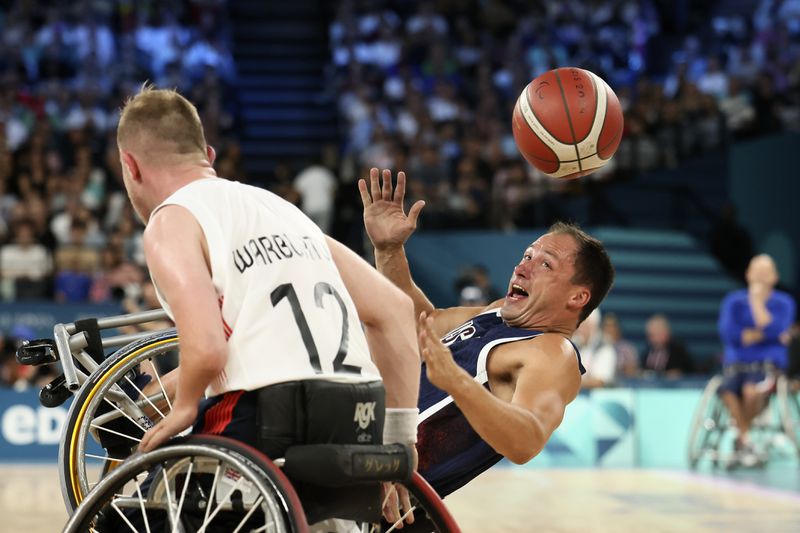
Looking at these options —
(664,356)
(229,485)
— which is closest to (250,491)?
(229,485)

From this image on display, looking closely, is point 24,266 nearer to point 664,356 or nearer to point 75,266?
point 75,266

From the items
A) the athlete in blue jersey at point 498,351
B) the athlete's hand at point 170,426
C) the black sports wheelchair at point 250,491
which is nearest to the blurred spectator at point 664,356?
the athlete in blue jersey at point 498,351

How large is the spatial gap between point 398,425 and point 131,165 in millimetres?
967

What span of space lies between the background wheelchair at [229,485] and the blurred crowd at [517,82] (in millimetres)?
11563

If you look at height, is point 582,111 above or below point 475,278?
above

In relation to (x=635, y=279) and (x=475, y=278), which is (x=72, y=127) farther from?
(x=635, y=279)

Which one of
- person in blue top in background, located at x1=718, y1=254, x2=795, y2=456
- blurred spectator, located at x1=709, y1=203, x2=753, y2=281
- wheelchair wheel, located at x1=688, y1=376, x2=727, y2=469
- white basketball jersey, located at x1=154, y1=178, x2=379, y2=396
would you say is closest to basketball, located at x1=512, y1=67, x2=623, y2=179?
white basketball jersey, located at x1=154, y1=178, x2=379, y2=396

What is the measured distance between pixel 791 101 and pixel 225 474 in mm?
14817

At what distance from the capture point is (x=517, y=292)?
4254mm

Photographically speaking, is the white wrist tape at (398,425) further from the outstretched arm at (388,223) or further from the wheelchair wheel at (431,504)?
the outstretched arm at (388,223)

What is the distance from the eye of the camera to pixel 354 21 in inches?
711

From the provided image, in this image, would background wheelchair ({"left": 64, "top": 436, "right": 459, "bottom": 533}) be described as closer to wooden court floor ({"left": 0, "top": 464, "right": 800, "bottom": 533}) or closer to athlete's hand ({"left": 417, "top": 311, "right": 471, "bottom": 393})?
athlete's hand ({"left": 417, "top": 311, "right": 471, "bottom": 393})

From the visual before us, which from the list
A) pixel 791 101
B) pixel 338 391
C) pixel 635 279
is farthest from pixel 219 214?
pixel 791 101

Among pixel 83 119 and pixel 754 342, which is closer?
pixel 754 342
